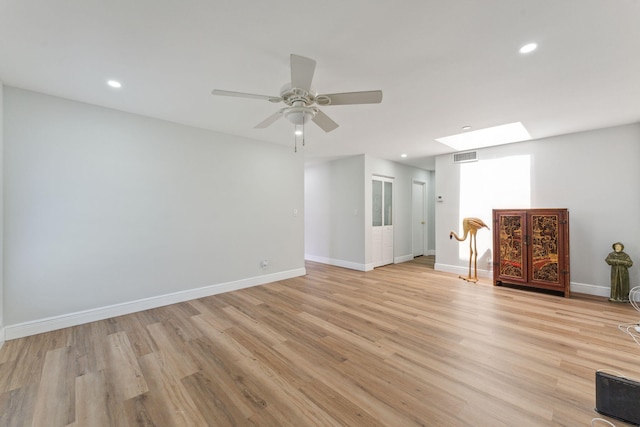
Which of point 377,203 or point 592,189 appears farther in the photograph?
point 377,203

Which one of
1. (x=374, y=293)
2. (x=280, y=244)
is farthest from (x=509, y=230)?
(x=280, y=244)

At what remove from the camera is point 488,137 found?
4480 mm

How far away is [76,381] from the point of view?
198 cm

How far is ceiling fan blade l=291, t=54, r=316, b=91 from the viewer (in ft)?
5.56

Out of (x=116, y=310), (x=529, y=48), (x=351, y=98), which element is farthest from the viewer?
(x=116, y=310)

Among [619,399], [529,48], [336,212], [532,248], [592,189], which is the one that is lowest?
[619,399]

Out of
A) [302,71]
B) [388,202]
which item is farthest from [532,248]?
[302,71]

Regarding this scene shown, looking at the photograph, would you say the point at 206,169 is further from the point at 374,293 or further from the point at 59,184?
the point at 374,293

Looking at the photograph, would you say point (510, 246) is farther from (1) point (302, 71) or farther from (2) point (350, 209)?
(1) point (302, 71)

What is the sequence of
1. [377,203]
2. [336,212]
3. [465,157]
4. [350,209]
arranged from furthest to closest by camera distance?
[336,212] < [377,203] < [350,209] < [465,157]

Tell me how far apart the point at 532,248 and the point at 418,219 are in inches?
129

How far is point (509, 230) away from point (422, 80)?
11.0ft

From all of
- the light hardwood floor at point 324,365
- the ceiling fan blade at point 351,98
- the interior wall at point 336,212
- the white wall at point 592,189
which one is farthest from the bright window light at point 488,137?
the ceiling fan blade at point 351,98

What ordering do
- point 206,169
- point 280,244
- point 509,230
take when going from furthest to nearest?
point 280,244 → point 509,230 → point 206,169
